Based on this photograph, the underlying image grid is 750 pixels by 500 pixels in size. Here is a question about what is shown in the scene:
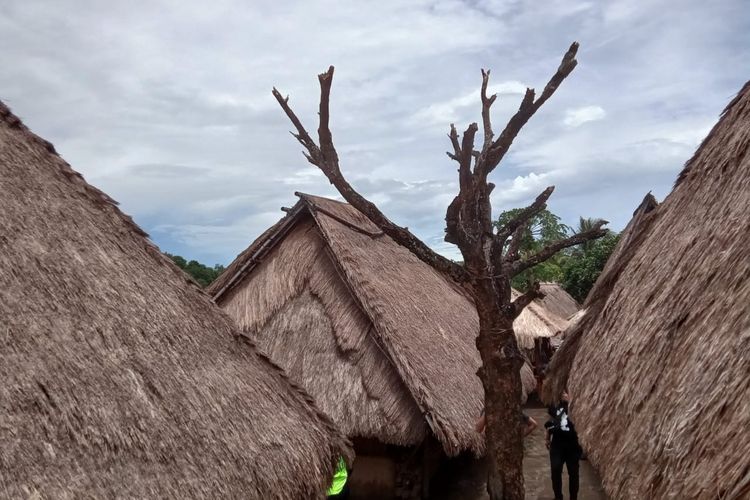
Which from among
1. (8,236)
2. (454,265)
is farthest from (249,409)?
(454,265)

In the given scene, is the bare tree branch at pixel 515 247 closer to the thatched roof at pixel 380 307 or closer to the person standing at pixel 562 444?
the thatched roof at pixel 380 307

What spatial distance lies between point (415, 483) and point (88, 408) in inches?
214

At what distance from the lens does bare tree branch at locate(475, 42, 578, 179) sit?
598 centimetres

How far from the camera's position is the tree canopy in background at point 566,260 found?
22.5 meters

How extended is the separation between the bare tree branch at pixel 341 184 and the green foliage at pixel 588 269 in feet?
52.2

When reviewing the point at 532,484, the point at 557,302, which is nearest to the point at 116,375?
the point at 532,484

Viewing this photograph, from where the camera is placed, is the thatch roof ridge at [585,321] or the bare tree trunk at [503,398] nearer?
the thatch roof ridge at [585,321]

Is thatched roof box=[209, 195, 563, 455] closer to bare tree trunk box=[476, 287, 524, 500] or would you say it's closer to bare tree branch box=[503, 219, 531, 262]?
bare tree trunk box=[476, 287, 524, 500]

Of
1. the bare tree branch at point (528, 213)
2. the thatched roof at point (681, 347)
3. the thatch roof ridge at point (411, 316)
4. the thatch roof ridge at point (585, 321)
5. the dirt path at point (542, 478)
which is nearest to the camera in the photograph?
the thatched roof at point (681, 347)

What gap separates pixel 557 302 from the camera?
2108cm

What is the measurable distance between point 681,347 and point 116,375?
3289mm

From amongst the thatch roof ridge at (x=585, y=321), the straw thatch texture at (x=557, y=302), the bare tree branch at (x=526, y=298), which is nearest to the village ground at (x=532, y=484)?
the bare tree branch at (x=526, y=298)

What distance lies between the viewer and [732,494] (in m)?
2.05

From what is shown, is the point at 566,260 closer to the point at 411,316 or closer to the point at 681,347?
the point at 411,316
